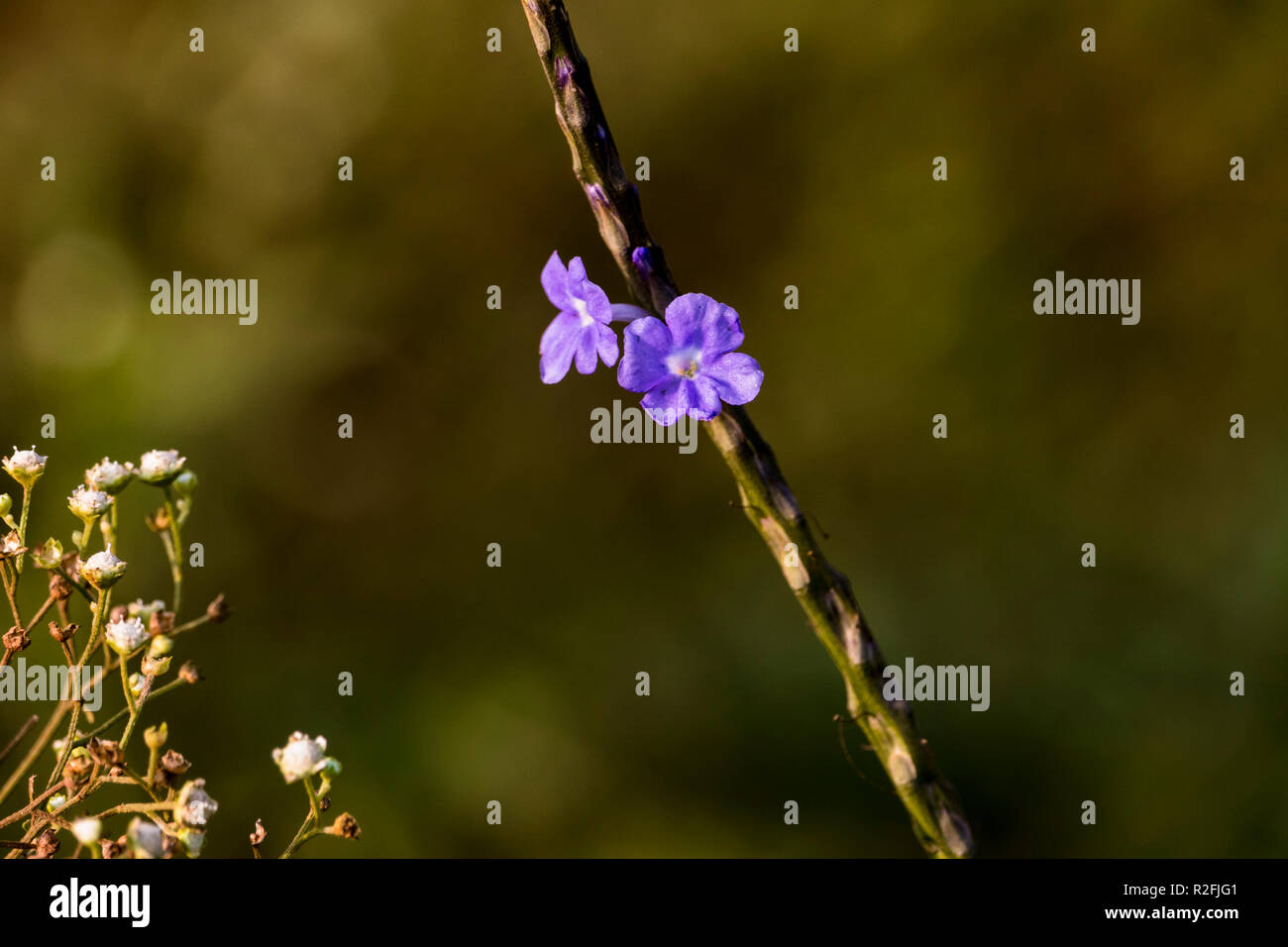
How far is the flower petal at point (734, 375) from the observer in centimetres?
79

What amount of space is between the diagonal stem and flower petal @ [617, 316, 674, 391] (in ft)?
0.16

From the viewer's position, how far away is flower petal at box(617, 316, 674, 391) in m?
0.75

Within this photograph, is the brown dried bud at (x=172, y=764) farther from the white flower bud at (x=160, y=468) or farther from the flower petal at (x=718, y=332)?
the flower petal at (x=718, y=332)

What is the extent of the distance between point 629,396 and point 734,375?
1748 millimetres

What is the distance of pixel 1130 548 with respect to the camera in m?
2.44

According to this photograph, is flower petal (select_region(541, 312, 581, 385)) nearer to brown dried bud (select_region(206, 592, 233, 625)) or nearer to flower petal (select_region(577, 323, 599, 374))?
flower petal (select_region(577, 323, 599, 374))

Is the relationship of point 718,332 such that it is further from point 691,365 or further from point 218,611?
point 218,611

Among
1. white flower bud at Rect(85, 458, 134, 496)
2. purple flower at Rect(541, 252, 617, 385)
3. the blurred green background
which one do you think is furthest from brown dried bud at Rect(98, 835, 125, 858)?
the blurred green background

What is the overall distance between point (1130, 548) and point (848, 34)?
59.6 inches

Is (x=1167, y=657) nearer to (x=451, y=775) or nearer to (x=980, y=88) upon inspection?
(x=980, y=88)

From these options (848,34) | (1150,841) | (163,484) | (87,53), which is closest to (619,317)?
(163,484)

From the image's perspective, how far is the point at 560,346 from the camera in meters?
0.91

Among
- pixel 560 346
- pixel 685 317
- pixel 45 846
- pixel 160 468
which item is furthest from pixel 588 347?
pixel 45 846

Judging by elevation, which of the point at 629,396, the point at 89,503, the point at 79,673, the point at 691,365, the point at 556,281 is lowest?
the point at 79,673
